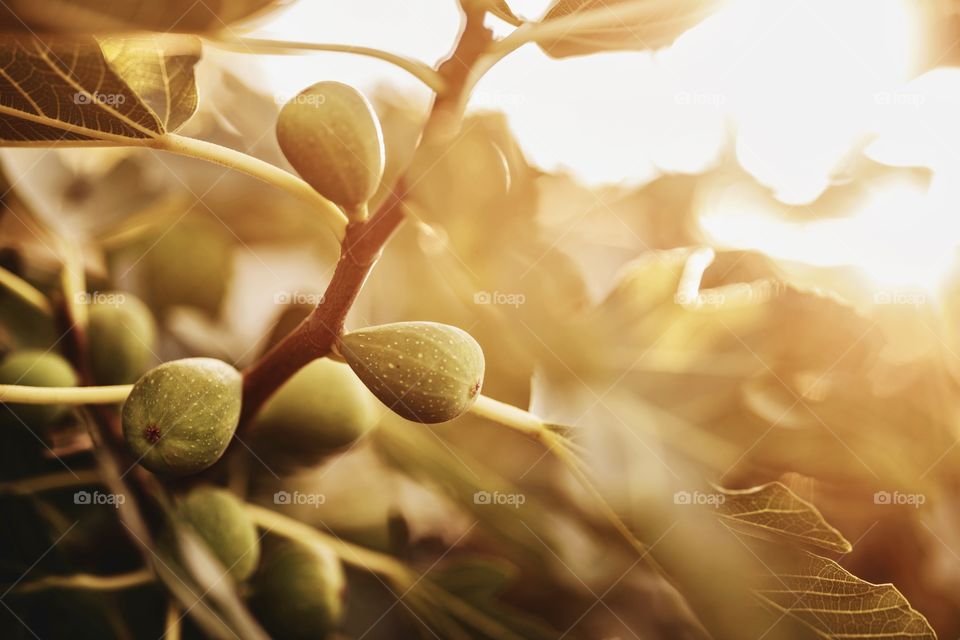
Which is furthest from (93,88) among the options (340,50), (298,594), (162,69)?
(298,594)

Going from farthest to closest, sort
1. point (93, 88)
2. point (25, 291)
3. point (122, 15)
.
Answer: point (25, 291)
point (93, 88)
point (122, 15)

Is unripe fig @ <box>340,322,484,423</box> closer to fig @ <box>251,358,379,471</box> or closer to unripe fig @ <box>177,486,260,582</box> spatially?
fig @ <box>251,358,379,471</box>

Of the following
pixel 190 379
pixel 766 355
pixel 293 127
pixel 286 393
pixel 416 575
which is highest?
pixel 293 127

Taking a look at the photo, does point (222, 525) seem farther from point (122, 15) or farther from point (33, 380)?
point (122, 15)

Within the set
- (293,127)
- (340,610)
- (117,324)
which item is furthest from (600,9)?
(340,610)

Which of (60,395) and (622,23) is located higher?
(622,23)

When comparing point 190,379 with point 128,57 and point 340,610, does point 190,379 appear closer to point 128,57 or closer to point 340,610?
point 128,57
